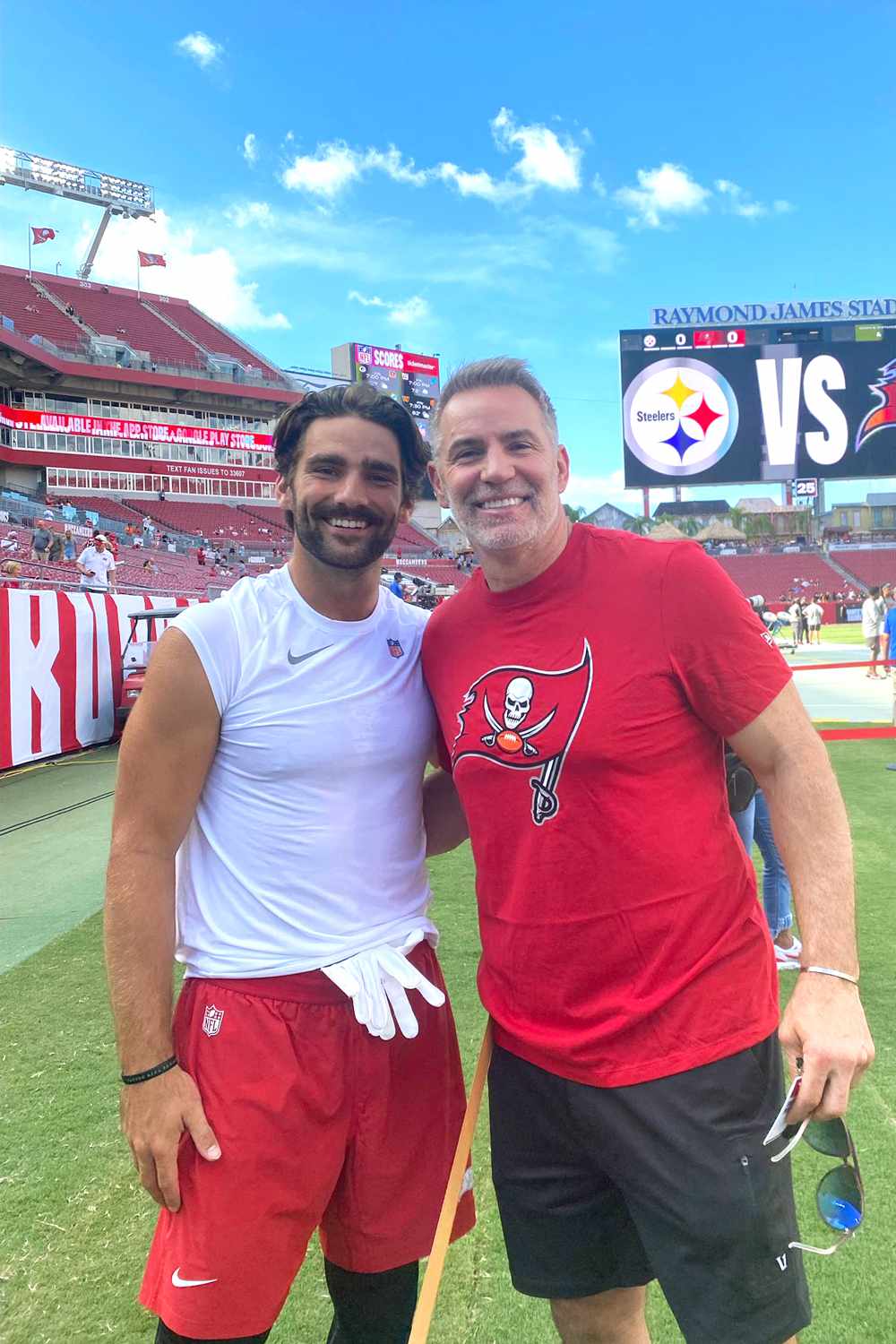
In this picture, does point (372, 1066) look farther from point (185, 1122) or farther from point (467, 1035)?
point (467, 1035)

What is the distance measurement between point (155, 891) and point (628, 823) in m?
0.89

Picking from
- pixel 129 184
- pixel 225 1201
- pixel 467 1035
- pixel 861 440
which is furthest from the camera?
pixel 129 184

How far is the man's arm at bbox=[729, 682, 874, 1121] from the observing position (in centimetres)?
134

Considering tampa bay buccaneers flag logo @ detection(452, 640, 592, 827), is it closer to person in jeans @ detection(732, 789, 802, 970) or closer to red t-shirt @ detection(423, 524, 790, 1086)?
red t-shirt @ detection(423, 524, 790, 1086)

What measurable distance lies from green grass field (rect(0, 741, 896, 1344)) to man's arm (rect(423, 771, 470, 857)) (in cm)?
122

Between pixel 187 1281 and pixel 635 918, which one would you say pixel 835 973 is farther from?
pixel 187 1281

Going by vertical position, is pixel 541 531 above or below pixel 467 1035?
above

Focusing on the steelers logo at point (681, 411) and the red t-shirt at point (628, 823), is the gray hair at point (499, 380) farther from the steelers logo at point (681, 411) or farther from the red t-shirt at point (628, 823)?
the steelers logo at point (681, 411)

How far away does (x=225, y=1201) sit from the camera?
1.52 meters

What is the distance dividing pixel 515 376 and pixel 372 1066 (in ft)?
4.77

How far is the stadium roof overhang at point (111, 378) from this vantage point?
41562 millimetres

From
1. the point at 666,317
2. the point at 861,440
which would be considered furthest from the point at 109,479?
the point at 861,440

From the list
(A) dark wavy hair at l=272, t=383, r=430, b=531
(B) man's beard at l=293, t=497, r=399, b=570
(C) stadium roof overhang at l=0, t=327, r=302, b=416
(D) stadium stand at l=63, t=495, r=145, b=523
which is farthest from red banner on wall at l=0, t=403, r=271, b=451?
(B) man's beard at l=293, t=497, r=399, b=570

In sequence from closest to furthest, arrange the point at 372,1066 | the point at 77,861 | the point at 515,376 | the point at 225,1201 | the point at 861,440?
the point at 225,1201
the point at 372,1066
the point at 515,376
the point at 77,861
the point at 861,440
